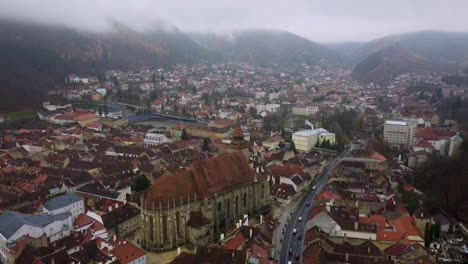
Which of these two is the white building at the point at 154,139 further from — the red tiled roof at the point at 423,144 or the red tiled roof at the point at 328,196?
the red tiled roof at the point at 423,144

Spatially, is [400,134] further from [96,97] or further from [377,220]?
[96,97]

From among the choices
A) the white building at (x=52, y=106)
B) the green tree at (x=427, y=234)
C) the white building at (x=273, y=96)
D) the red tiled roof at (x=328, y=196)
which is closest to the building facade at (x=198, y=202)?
the red tiled roof at (x=328, y=196)

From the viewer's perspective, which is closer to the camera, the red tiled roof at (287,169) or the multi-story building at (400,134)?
the red tiled roof at (287,169)

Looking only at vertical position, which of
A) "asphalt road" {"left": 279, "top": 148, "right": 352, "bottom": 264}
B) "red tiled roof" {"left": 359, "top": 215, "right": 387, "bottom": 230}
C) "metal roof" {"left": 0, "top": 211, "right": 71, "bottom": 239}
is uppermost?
"metal roof" {"left": 0, "top": 211, "right": 71, "bottom": 239}

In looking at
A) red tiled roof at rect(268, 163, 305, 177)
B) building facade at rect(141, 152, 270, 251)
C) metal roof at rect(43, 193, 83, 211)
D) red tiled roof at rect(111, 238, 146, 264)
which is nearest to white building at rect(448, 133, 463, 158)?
red tiled roof at rect(268, 163, 305, 177)

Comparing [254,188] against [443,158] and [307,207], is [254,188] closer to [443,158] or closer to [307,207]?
[307,207]

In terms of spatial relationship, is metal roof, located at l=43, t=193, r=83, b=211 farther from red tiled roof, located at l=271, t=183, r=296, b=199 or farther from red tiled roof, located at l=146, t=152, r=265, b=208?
red tiled roof, located at l=271, t=183, r=296, b=199

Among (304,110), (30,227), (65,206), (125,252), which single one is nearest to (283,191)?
(125,252)
